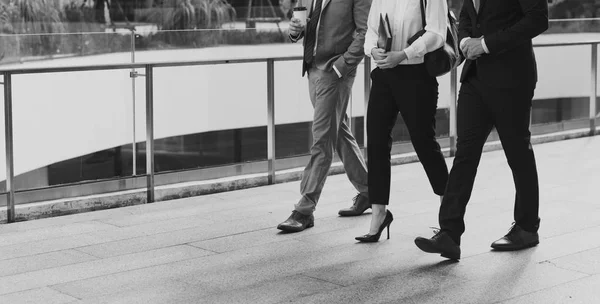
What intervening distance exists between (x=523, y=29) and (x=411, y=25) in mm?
649

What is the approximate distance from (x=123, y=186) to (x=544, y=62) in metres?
5.41

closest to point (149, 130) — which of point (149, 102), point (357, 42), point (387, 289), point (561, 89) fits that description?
point (149, 102)

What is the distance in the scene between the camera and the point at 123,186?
24.3 ft

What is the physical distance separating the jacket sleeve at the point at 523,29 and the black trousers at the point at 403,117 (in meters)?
0.50

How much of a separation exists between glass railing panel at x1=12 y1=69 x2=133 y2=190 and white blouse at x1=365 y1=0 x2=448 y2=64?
251cm

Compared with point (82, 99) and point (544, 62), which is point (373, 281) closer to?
point (82, 99)

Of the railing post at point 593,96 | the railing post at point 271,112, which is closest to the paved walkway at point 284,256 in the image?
the railing post at point 271,112

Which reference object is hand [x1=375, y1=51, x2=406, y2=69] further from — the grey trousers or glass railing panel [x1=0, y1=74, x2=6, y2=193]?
glass railing panel [x1=0, y1=74, x2=6, y2=193]

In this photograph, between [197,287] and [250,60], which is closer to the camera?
[197,287]

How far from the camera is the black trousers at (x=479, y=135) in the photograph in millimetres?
5191

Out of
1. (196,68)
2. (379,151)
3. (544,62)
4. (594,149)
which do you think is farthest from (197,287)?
(544,62)

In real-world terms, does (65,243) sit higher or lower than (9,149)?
lower

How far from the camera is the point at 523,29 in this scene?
5039 mm

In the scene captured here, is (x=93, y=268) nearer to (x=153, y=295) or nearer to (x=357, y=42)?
(x=153, y=295)
